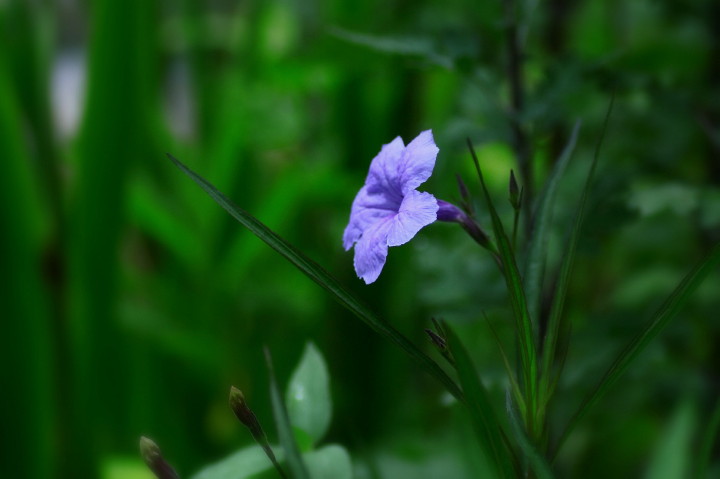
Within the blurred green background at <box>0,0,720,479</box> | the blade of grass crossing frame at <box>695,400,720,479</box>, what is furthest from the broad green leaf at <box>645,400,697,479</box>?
the blade of grass crossing frame at <box>695,400,720,479</box>

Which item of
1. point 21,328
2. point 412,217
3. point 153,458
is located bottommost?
point 153,458

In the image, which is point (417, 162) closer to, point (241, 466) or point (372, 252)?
point (372, 252)

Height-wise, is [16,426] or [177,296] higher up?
[177,296]

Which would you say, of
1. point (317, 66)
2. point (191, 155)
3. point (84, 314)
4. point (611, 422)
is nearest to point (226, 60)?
point (191, 155)

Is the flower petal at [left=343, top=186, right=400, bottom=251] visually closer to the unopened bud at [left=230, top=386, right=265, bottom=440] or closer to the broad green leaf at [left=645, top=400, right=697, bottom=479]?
the unopened bud at [left=230, top=386, right=265, bottom=440]

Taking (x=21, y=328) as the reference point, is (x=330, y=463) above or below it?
below

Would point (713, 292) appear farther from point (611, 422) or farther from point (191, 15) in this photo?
point (191, 15)

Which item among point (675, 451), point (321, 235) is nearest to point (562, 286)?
point (675, 451)
